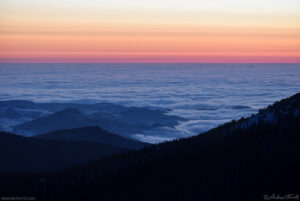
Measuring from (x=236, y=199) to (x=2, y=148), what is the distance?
25.2 m

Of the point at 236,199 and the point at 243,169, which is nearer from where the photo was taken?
the point at 236,199

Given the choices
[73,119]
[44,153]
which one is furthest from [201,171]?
[73,119]

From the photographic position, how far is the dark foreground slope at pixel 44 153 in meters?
34.9

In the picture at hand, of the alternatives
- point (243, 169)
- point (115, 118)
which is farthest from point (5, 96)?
point (243, 169)

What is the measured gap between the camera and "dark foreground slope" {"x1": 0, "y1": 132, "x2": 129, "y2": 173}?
34875 millimetres

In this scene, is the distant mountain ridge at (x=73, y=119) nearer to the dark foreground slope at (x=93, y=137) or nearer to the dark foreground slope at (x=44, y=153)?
the dark foreground slope at (x=93, y=137)

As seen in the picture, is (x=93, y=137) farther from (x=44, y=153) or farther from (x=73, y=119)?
(x=73, y=119)

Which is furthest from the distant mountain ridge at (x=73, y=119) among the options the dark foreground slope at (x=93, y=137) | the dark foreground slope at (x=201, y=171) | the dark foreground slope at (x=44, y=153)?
the dark foreground slope at (x=201, y=171)

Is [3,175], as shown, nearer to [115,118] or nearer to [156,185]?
[156,185]

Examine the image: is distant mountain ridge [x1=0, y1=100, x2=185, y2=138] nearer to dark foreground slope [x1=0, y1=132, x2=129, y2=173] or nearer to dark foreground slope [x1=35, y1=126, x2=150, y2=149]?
dark foreground slope [x1=35, y1=126, x2=150, y2=149]

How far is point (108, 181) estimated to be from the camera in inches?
939

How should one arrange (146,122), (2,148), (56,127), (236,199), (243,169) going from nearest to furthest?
(236,199)
(243,169)
(2,148)
(56,127)
(146,122)

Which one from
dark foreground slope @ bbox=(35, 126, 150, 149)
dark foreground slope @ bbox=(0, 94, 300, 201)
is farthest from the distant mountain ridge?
dark foreground slope @ bbox=(0, 94, 300, 201)

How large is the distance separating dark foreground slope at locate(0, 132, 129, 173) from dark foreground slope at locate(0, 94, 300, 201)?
845 cm
